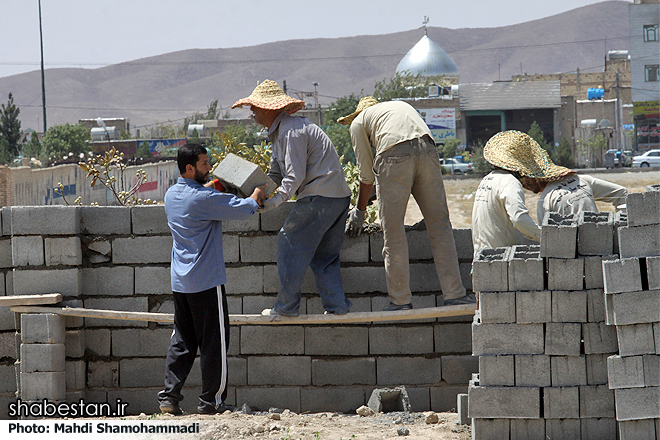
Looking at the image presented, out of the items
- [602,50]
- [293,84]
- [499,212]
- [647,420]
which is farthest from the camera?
[602,50]

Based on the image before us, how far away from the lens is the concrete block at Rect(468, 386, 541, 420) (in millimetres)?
3637

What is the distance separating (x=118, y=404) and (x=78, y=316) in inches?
27.6

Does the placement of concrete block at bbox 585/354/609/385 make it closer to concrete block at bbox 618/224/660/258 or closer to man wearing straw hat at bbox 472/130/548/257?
concrete block at bbox 618/224/660/258

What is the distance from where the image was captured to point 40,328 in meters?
4.72

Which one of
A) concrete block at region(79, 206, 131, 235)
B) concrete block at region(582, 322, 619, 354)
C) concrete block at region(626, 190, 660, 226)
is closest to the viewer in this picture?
concrete block at region(626, 190, 660, 226)

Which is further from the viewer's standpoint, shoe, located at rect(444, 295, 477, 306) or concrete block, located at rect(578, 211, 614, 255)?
shoe, located at rect(444, 295, 477, 306)

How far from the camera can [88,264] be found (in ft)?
16.3

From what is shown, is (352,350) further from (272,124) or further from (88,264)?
(88,264)

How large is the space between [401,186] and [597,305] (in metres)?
1.44

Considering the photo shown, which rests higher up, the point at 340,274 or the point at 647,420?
the point at 340,274

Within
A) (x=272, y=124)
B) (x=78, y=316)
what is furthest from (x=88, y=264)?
(x=272, y=124)

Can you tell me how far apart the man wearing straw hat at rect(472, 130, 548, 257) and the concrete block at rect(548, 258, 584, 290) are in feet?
2.38

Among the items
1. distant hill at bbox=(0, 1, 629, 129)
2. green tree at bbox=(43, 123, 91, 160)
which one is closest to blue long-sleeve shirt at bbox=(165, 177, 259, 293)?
green tree at bbox=(43, 123, 91, 160)

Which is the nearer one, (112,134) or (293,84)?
(112,134)
